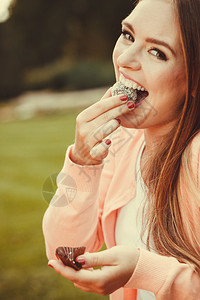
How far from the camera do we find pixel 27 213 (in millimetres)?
5602

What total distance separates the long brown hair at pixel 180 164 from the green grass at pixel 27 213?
6.85 ft

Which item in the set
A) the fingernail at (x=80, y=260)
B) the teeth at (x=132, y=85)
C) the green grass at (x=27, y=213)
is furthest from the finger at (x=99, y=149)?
the green grass at (x=27, y=213)

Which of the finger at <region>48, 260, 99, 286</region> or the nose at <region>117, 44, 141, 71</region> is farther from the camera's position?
the nose at <region>117, 44, 141, 71</region>

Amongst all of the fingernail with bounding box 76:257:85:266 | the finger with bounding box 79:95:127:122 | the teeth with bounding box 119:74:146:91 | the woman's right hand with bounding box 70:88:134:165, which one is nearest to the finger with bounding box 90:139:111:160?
the woman's right hand with bounding box 70:88:134:165

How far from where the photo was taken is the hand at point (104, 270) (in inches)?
62.1

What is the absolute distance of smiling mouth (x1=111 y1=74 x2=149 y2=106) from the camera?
1.89 metres

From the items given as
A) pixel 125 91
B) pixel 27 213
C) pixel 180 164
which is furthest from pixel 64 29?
pixel 180 164

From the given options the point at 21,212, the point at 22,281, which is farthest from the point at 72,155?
the point at 21,212

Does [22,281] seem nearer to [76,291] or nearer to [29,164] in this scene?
[76,291]

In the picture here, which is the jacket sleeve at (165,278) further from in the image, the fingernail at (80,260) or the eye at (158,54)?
the eye at (158,54)

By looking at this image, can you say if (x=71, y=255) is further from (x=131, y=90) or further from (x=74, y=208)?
(x=131, y=90)

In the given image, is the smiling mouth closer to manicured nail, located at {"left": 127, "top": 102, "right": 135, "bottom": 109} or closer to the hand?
manicured nail, located at {"left": 127, "top": 102, "right": 135, "bottom": 109}

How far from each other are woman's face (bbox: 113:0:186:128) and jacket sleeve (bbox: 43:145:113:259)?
0.32 meters

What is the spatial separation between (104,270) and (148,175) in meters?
0.61
